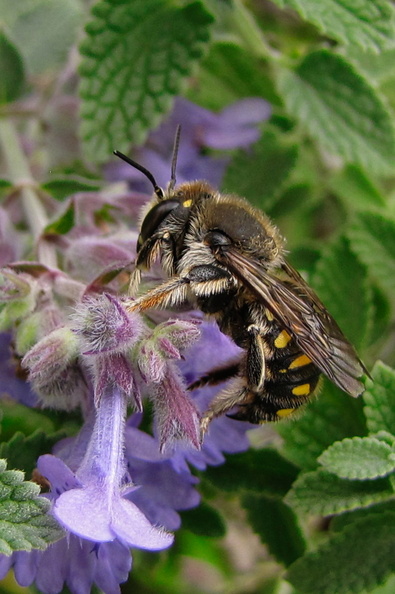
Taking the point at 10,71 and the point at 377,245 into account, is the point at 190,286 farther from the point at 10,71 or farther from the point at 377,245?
the point at 10,71

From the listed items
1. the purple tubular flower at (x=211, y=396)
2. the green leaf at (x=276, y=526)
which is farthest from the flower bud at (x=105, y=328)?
the green leaf at (x=276, y=526)

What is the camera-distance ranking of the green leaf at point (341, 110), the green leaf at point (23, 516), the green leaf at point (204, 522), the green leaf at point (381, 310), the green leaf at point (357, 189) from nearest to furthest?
1. the green leaf at point (23, 516)
2. the green leaf at point (204, 522)
3. the green leaf at point (341, 110)
4. the green leaf at point (381, 310)
5. the green leaf at point (357, 189)

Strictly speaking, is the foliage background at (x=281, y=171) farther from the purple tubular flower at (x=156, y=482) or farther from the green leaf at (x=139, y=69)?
the purple tubular flower at (x=156, y=482)

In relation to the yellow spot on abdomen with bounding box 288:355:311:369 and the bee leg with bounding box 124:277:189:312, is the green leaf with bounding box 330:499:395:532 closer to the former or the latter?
Answer: the yellow spot on abdomen with bounding box 288:355:311:369

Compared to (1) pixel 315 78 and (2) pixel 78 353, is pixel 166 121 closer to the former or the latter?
(1) pixel 315 78

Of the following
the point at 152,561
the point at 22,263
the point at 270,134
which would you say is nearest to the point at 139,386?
the point at 22,263
